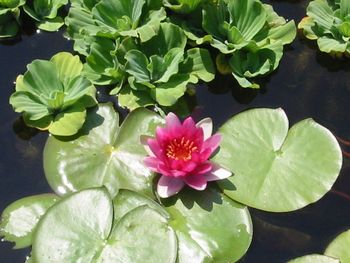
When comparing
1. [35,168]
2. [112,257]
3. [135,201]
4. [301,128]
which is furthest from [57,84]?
[301,128]

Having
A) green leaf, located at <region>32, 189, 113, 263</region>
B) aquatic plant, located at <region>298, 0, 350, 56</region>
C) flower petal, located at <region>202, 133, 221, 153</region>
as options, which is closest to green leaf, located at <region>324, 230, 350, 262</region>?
flower petal, located at <region>202, 133, 221, 153</region>

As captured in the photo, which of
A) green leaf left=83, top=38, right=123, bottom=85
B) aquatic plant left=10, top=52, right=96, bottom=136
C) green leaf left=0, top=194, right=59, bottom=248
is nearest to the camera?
green leaf left=0, top=194, right=59, bottom=248

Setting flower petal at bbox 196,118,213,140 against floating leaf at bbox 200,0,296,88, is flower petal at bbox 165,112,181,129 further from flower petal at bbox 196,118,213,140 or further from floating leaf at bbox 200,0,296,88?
floating leaf at bbox 200,0,296,88

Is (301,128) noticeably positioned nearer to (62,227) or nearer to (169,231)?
(169,231)

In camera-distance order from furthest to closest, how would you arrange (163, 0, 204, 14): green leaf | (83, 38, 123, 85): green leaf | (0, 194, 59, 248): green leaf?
1. (163, 0, 204, 14): green leaf
2. (83, 38, 123, 85): green leaf
3. (0, 194, 59, 248): green leaf

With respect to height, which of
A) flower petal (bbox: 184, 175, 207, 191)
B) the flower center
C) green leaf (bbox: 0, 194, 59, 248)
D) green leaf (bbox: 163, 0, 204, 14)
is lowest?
green leaf (bbox: 0, 194, 59, 248)

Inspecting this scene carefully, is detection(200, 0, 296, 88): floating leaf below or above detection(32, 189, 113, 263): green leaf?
above
